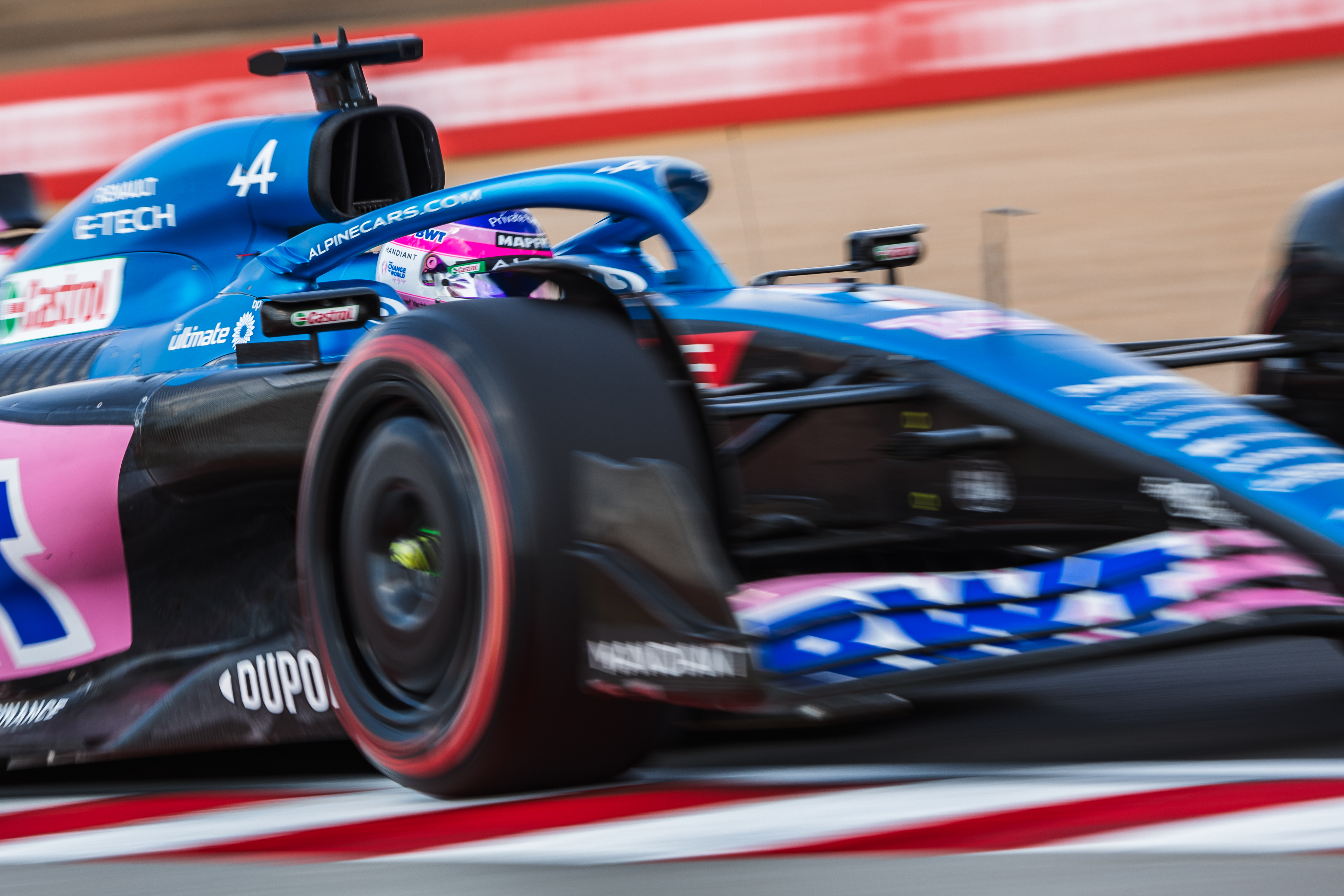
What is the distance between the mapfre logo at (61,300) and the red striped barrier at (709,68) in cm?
809

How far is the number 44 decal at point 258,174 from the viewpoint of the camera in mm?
4152

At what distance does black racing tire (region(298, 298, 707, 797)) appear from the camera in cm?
240

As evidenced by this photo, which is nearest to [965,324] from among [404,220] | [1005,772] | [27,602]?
[1005,772]

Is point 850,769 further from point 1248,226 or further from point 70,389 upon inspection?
point 1248,226

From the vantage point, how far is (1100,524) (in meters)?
2.69

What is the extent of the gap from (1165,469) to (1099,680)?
82cm

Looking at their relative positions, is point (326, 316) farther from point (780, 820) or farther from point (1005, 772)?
point (1005, 772)

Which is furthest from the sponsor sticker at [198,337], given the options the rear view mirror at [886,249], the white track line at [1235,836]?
the white track line at [1235,836]

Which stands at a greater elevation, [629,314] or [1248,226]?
[629,314]

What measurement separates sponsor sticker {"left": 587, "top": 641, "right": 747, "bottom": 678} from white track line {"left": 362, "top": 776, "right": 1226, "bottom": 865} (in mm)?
194

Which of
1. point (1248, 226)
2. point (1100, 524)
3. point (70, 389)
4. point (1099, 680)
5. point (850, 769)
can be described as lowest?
point (1248, 226)

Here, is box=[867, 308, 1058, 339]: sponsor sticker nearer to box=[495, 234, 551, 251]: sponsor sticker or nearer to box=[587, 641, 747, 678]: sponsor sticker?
box=[587, 641, 747, 678]: sponsor sticker

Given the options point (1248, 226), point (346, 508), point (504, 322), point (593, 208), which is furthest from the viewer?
point (1248, 226)

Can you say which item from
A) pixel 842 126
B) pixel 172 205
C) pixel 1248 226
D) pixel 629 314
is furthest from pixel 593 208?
pixel 842 126
